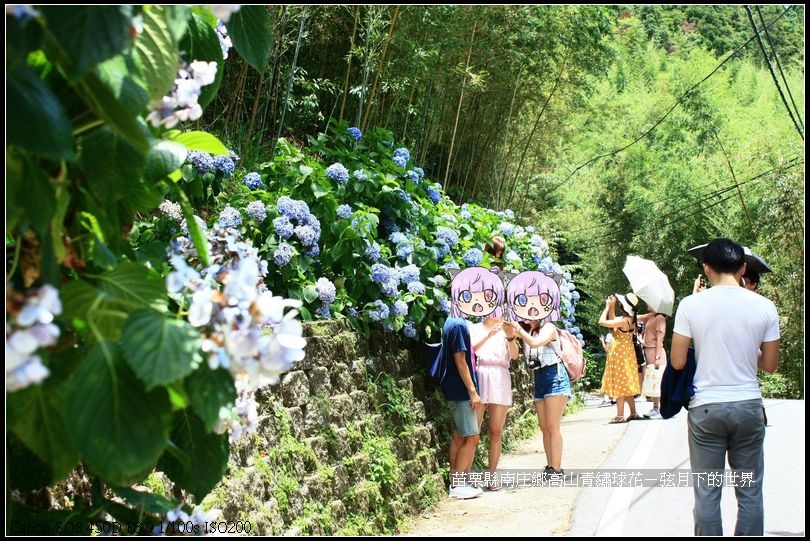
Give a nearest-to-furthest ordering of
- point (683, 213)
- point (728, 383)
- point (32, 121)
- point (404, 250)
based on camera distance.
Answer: point (32, 121) < point (728, 383) < point (404, 250) < point (683, 213)

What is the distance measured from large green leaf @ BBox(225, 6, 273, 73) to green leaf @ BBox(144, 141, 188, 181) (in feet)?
1.12

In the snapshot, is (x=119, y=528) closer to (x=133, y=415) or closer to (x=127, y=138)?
(x=133, y=415)

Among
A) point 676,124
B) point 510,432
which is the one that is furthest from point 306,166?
point 676,124

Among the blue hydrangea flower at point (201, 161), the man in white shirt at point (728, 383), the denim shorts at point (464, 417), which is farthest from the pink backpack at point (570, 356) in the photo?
the blue hydrangea flower at point (201, 161)

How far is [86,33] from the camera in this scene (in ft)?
4.82

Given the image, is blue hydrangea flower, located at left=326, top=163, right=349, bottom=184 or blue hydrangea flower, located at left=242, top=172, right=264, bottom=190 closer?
blue hydrangea flower, located at left=242, top=172, right=264, bottom=190

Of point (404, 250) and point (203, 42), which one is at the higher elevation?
point (404, 250)

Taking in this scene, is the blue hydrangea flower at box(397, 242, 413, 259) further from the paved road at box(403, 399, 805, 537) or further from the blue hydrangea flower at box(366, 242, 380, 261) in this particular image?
the paved road at box(403, 399, 805, 537)

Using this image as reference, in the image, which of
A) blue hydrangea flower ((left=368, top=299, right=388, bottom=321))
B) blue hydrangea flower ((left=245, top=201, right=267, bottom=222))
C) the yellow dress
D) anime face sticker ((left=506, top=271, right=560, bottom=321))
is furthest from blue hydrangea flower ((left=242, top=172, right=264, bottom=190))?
the yellow dress

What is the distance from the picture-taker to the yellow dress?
37.0ft

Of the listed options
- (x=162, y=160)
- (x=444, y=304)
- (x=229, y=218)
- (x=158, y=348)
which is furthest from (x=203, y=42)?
(x=444, y=304)

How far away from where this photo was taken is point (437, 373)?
7023 mm

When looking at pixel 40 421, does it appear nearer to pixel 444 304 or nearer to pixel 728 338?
pixel 728 338

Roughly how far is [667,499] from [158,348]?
232 inches
